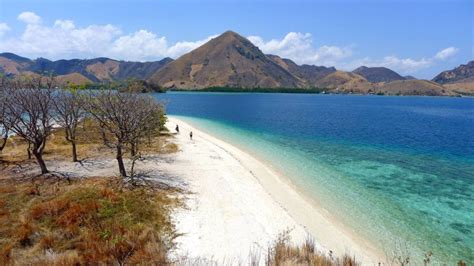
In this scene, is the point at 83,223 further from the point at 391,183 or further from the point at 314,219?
the point at 391,183

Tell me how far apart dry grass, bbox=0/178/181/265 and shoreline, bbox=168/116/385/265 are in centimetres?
801

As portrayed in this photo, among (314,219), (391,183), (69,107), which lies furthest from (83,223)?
(391,183)

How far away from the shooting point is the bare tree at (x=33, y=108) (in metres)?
24.8

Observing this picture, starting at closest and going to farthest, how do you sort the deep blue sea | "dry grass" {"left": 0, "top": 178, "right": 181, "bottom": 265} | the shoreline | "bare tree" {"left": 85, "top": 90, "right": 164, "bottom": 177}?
"dry grass" {"left": 0, "top": 178, "right": 181, "bottom": 265} → the shoreline → the deep blue sea → "bare tree" {"left": 85, "top": 90, "right": 164, "bottom": 177}

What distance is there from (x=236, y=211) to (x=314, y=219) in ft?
17.0

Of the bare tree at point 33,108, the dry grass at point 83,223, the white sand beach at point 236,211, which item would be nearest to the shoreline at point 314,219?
the white sand beach at point 236,211

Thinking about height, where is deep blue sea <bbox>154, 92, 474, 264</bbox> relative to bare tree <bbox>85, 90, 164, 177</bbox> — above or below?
below

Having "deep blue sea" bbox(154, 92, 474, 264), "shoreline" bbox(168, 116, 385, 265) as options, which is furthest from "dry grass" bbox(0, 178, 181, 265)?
"deep blue sea" bbox(154, 92, 474, 264)

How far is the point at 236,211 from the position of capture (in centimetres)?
1934

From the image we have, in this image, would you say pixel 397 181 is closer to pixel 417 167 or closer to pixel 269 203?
pixel 417 167

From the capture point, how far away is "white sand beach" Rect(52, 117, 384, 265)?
14891 mm

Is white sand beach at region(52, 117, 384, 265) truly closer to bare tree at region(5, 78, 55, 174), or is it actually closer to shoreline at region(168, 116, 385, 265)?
shoreline at region(168, 116, 385, 265)

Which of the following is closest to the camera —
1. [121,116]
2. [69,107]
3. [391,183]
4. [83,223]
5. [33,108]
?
[83,223]

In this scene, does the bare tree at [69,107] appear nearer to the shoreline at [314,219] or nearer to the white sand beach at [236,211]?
the white sand beach at [236,211]
